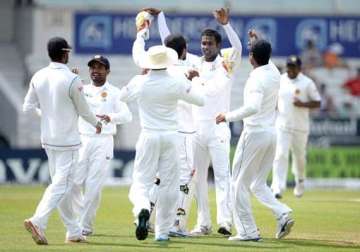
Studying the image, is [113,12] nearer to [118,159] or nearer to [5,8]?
[5,8]

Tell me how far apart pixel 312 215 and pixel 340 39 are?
67.2 ft

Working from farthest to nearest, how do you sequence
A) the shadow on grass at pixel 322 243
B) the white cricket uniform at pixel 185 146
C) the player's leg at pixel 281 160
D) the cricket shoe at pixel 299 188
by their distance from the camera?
1. the cricket shoe at pixel 299 188
2. the player's leg at pixel 281 160
3. the white cricket uniform at pixel 185 146
4. the shadow on grass at pixel 322 243

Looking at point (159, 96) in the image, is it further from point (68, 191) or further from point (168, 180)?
point (68, 191)

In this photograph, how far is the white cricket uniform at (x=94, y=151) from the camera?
619 inches

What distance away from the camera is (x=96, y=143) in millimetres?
15961

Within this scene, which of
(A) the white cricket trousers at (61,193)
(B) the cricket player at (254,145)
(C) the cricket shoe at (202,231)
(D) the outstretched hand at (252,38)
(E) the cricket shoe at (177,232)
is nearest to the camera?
(A) the white cricket trousers at (61,193)

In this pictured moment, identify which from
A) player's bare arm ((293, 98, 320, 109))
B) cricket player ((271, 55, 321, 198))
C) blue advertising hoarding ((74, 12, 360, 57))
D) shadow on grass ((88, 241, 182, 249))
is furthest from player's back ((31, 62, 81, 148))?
blue advertising hoarding ((74, 12, 360, 57))

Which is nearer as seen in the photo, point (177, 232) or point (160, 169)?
point (160, 169)

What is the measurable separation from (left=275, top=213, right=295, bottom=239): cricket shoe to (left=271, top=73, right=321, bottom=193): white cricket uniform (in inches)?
303

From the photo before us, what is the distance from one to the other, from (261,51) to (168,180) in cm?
197

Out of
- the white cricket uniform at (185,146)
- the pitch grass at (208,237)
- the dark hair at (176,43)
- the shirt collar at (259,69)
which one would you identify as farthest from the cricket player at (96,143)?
the shirt collar at (259,69)

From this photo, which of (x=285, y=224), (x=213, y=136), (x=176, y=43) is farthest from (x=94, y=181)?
(x=285, y=224)

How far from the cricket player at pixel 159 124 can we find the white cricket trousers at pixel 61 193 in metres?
0.79

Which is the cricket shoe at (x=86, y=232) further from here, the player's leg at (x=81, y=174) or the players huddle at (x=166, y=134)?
the player's leg at (x=81, y=174)
